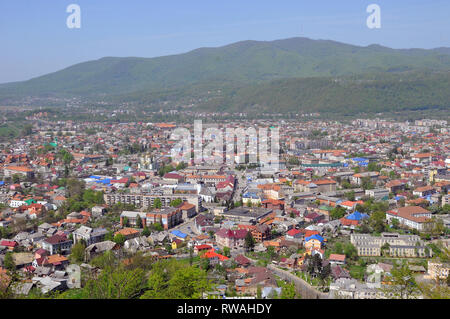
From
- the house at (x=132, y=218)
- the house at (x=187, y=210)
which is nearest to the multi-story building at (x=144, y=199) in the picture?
the house at (x=187, y=210)

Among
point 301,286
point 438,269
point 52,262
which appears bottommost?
point 301,286

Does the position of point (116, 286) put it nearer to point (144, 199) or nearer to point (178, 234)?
point (178, 234)

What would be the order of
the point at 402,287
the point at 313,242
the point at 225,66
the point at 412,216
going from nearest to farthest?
the point at 402,287 → the point at 313,242 → the point at 412,216 → the point at 225,66

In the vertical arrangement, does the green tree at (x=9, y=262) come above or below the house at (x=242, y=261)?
above

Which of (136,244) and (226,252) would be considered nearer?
(226,252)

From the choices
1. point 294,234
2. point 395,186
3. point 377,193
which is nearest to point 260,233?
point 294,234

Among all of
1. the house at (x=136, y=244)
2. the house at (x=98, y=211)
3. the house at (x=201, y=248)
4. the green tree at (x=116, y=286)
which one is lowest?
the house at (x=201, y=248)

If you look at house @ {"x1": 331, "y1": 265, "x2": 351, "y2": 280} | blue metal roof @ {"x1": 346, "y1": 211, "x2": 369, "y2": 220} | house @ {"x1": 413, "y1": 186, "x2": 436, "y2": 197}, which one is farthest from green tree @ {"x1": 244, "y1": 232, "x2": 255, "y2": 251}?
house @ {"x1": 413, "y1": 186, "x2": 436, "y2": 197}

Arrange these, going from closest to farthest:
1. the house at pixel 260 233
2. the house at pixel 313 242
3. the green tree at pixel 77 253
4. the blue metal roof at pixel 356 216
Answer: the green tree at pixel 77 253 → the house at pixel 313 242 → the house at pixel 260 233 → the blue metal roof at pixel 356 216

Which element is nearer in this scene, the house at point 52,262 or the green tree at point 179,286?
the green tree at point 179,286

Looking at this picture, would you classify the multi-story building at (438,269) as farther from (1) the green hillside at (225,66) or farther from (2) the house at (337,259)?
(1) the green hillside at (225,66)
